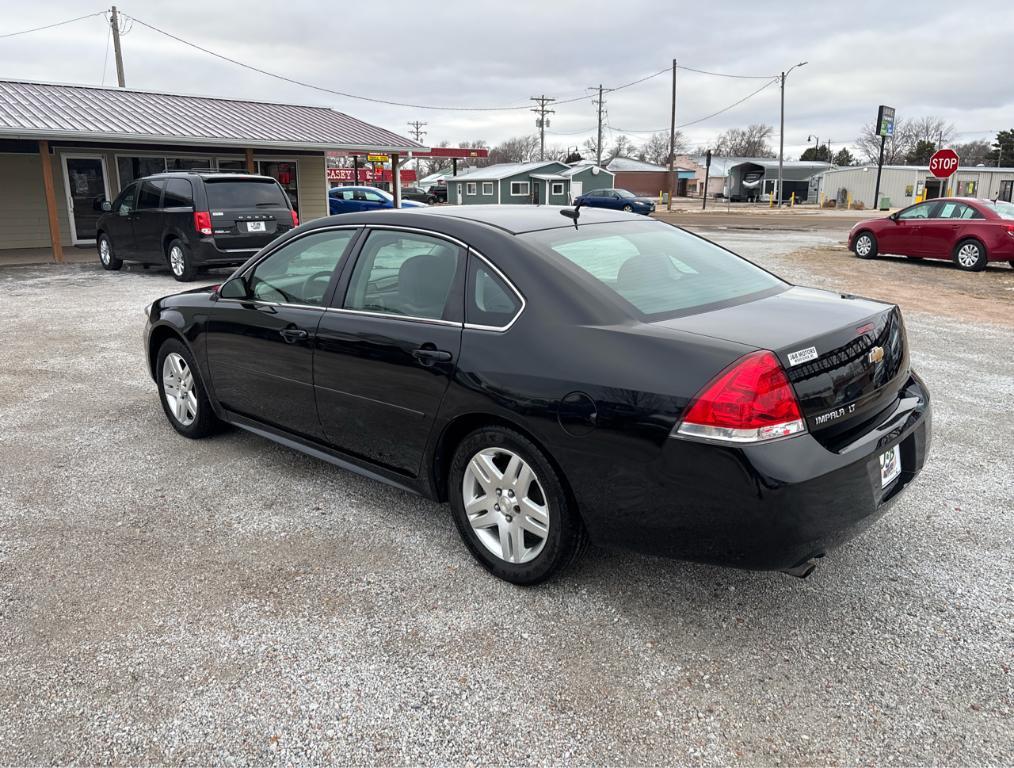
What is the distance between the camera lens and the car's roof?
11.6 feet

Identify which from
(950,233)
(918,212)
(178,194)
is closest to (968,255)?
(950,233)

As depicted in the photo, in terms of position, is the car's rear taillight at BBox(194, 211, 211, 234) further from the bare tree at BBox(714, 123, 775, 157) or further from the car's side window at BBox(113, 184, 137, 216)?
the bare tree at BBox(714, 123, 775, 157)

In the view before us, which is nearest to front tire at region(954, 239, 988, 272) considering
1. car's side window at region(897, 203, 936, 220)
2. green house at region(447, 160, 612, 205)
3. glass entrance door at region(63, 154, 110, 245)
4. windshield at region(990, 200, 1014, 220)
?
windshield at region(990, 200, 1014, 220)

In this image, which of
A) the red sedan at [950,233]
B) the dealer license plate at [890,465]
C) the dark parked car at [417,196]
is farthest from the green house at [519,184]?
the dealer license plate at [890,465]

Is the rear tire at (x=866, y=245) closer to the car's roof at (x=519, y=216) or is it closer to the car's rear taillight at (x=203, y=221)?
the car's rear taillight at (x=203, y=221)

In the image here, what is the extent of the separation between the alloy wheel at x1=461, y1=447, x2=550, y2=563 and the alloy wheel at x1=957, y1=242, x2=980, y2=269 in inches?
592

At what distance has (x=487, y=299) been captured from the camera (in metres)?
3.25

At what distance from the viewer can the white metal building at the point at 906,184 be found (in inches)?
2334

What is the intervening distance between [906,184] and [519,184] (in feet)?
101

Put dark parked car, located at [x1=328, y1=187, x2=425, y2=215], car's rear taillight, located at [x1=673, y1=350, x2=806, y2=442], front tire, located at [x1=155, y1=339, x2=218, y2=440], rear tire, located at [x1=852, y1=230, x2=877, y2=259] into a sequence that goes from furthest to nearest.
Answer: dark parked car, located at [x1=328, y1=187, x2=425, y2=215] < rear tire, located at [x1=852, y1=230, x2=877, y2=259] < front tire, located at [x1=155, y1=339, x2=218, y2=440] < car's rear taillight, located at [x1=673, y1=350, x2=806, y2=442]

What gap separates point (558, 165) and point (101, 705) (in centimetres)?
5392

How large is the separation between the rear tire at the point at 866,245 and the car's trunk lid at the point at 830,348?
600 inches

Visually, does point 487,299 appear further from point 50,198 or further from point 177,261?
point 50,198

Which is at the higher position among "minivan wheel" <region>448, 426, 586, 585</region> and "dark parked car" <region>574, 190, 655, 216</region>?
"dark parked car" <region>574, 190, 655, 216</region>
